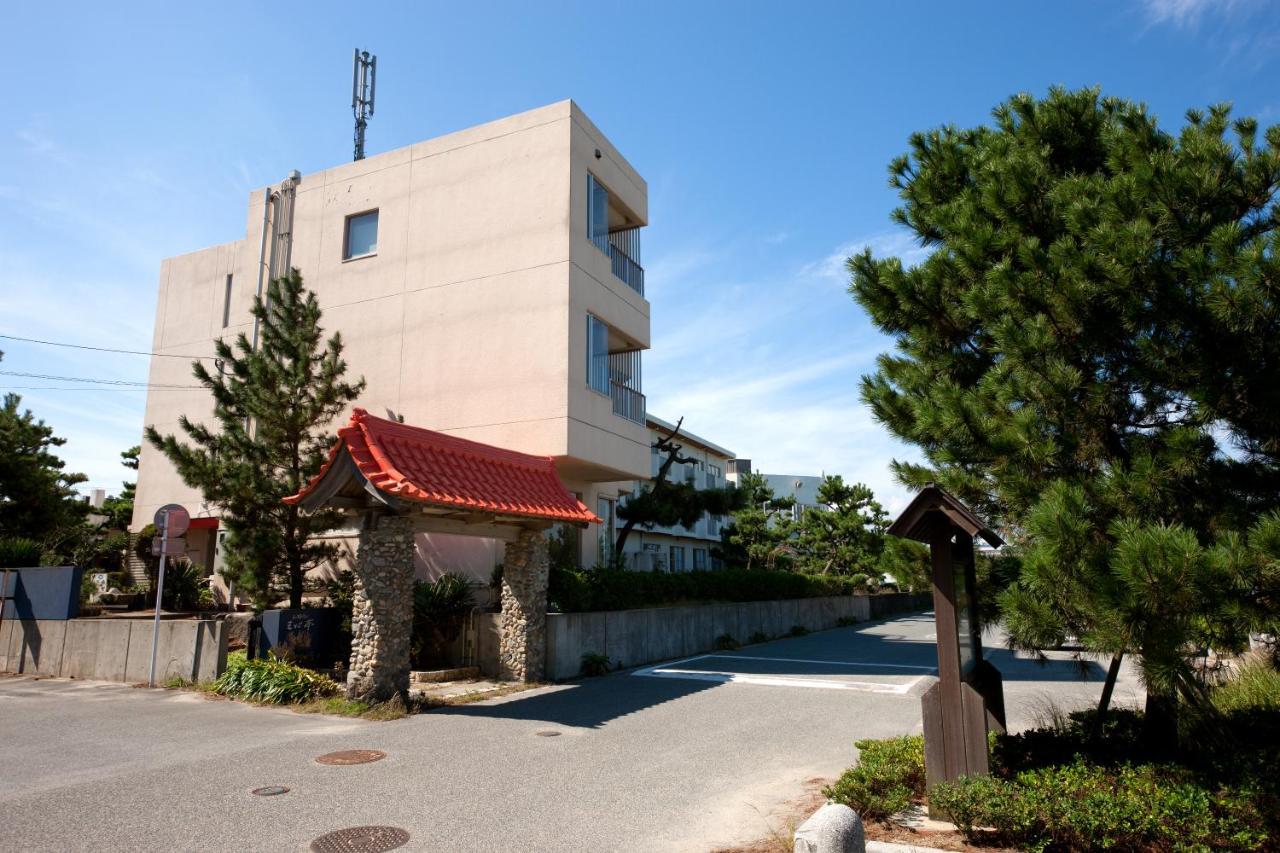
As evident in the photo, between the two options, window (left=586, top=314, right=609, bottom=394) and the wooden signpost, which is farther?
window (left=586, top=314, right=609, bottom=394)

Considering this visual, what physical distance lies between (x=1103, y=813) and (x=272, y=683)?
1110 centimetres

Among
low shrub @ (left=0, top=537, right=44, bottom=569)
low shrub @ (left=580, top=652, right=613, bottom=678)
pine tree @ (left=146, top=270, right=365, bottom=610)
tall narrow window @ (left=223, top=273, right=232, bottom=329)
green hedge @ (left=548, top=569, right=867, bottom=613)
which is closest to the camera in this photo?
pine tree @ (left=146, top=270, right=365, bottom=610)

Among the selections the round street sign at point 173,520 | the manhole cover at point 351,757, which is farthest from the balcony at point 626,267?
the manhole cover at point 351,757

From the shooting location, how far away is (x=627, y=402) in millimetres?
19469

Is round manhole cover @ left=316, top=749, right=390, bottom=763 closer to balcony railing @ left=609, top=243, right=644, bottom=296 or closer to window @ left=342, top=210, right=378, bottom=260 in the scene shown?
balcony railing @ left=609, top=243, right=644, bottom=296

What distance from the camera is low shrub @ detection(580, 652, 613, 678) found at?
14.9 meters

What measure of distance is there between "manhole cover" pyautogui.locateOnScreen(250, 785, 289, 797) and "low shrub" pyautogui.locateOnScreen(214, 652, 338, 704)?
480 cm

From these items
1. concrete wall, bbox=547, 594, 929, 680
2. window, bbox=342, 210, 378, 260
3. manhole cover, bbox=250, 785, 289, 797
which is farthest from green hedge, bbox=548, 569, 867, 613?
window, bbox=342, 210, 378, 260

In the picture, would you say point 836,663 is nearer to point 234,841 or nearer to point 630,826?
point 630,826

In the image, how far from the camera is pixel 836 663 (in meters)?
17.5

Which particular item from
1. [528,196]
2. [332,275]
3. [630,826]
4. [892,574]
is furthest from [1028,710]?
[332,275]

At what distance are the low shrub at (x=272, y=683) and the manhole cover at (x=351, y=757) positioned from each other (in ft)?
11.7

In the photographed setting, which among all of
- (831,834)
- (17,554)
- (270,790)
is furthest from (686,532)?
(831,834)

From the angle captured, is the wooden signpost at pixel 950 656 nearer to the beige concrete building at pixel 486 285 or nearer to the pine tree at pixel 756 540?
the beige concrete building at pixel 486 285
